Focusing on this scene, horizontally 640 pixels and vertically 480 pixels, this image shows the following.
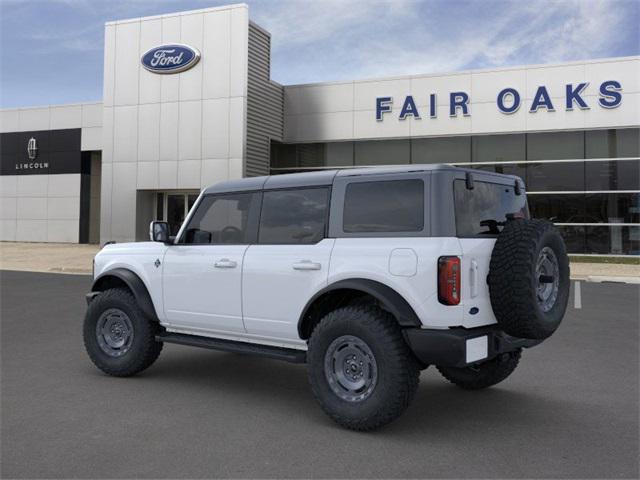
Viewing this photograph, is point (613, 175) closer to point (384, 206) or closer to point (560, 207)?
point (560, 207)

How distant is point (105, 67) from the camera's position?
25.9m

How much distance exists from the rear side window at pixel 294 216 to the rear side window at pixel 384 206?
241mm

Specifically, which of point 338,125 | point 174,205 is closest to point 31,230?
point 174,205

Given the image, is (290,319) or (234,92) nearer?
(290,319)

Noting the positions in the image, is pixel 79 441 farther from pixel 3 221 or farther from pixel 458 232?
pixel 3 221

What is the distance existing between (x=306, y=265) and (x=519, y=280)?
1.57m

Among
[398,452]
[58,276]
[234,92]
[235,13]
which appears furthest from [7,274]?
[398,452]

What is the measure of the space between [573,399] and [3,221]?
34.5m

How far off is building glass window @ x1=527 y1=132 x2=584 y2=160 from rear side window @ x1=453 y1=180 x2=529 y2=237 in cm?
1914

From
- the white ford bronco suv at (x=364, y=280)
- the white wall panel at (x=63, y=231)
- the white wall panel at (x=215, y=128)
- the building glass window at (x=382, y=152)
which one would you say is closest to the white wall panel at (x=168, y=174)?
the white wall panel at (x=215, y=128)

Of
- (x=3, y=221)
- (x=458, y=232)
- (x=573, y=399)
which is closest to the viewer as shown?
(x=458, y=232)

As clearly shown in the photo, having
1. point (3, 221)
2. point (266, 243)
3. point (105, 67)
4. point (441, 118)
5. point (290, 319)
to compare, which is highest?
point (105, 67)

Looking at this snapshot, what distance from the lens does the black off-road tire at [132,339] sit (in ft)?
19.1

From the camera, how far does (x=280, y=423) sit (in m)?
4.57
